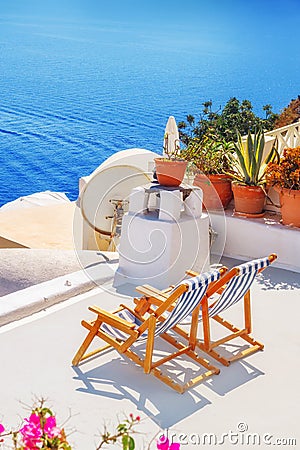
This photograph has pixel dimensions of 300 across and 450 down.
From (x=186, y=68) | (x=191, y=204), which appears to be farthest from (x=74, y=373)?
(x=186, y=68)

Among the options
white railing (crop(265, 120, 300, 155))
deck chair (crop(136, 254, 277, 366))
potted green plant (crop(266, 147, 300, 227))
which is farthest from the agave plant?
deck chair (crop(136, 254, 277, 366))

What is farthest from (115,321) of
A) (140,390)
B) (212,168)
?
(212,168)

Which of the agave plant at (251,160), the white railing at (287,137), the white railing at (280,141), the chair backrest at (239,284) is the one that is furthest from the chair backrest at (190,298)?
the white railing at (287,137)

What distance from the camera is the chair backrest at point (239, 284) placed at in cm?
365

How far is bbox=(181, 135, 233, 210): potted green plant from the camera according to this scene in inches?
236

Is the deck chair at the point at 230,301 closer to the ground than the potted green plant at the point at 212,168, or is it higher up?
closer to the ground

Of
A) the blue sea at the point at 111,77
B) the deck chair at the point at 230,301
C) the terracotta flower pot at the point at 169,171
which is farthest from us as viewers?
the blue sea at the point at 111,77

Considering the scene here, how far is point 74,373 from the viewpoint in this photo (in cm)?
363

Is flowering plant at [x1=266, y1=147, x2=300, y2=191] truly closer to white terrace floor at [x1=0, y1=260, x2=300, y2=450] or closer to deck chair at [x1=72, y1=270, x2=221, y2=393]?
white terrace floor at [x1=0, y1=260, x2=300, y2=450]

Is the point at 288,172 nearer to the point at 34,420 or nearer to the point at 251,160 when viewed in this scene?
the point at 251,160

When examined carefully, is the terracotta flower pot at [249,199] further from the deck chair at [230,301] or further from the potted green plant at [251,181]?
the deck chair at [230,301]

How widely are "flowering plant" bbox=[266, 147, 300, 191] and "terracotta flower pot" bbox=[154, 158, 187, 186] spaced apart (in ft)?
3.01

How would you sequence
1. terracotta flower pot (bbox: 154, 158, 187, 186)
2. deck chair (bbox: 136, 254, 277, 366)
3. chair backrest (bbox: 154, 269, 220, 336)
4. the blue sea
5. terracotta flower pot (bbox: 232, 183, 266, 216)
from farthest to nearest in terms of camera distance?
the blue sea → terracotta flower pot (bbox: 232, 183, 266, 216) → terracotta flower pot (bbox: 154, 158, 187, 186) → deck chair (bbox: 136, 254, 277, 366) → chair backrest (bbox: 154, 269, 220, 336)

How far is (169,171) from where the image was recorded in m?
5.30
